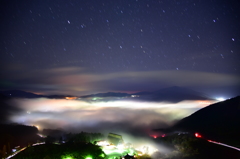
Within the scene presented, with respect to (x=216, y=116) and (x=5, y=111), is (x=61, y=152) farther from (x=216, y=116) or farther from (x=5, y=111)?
(x=5, y=111)

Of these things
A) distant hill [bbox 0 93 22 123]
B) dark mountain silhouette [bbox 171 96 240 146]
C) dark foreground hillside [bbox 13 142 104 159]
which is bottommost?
dark foreground hillside [bbox 13 142 104 159]

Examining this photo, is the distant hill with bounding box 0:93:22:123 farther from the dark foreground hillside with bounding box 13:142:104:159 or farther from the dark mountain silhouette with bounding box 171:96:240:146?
the dark mountain silhouette with bounding box 171:96:240:146

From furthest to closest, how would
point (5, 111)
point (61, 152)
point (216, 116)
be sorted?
point (5, 111), point (216, 116), point (61, 152)

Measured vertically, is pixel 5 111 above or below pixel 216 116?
above

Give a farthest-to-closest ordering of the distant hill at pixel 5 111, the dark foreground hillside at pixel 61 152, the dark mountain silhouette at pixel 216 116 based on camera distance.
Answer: the distant hill at pixel 5 111, the dark mountain silhouette at pixel 216 116, the dark foreground hillside at pixel 61 152

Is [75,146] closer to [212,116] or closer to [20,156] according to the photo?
[20,156]

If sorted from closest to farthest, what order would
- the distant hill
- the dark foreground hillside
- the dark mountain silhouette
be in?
the dark foreground hillside < the dark mountain silhouette < the distant hill

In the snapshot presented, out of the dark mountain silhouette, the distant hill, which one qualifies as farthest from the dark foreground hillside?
the distant hill

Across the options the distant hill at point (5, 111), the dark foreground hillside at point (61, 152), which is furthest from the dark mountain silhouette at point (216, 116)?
the distant hill at point (5, 111)

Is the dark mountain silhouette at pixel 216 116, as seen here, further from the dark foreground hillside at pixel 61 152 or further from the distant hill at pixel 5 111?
the distant hill at pixel 5 111

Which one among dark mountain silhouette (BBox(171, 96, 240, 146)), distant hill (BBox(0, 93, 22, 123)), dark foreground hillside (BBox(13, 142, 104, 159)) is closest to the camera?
dark foreground hillside (BBox(13, 142, 104, 159))

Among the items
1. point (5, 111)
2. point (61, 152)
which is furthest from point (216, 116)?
point (5, 111)

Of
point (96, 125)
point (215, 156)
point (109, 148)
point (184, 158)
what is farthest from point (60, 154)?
point (96, 125)
